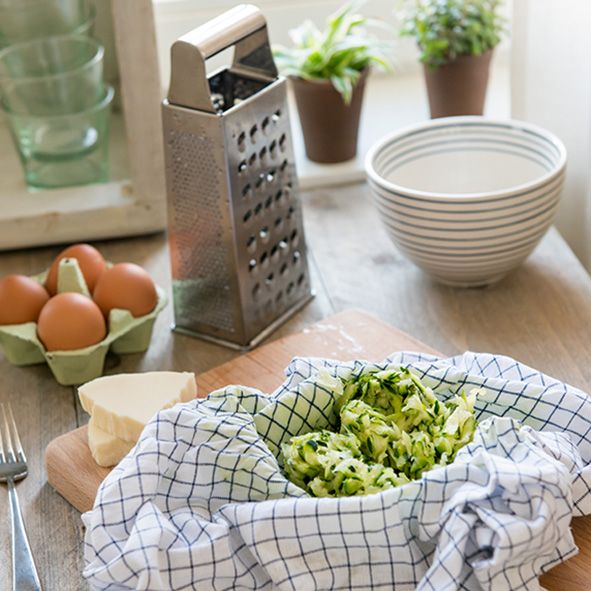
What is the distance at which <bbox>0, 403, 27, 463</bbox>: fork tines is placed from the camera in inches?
38.5

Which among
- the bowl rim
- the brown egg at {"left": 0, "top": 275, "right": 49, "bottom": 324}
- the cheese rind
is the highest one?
the bowl rim

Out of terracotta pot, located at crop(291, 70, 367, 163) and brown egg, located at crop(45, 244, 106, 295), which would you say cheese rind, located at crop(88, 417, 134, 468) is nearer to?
brown egg, located at crop(45, 244, 106, 295)

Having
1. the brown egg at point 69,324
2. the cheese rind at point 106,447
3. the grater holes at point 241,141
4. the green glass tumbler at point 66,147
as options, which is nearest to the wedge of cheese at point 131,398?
the cheese rind at point 106,447

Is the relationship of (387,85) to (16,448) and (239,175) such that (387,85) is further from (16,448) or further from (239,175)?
(16,448)

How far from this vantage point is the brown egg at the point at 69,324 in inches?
41.2

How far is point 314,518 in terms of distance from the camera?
28.7 inches

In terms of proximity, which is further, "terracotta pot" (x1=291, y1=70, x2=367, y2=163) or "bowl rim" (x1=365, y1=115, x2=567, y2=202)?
"terracotta pot" (x1=291, y1=70, x2=367, y2=163)

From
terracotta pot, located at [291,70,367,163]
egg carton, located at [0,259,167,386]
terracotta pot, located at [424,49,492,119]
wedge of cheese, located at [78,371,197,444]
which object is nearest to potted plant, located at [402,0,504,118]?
terracotta pot, located at [424,49,492,119]

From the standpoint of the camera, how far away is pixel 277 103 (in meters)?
1.10

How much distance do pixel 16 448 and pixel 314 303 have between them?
1.26 feet

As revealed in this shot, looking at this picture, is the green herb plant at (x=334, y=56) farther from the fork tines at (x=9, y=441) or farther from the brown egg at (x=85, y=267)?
the fork tines at (x=9, y=441)

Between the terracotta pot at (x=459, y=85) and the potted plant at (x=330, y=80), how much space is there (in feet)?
0.25

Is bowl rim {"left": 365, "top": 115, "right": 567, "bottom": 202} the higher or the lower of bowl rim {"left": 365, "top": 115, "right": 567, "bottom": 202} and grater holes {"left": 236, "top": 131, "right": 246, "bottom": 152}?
the lower

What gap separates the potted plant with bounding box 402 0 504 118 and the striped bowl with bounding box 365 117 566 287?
0.72 feet
